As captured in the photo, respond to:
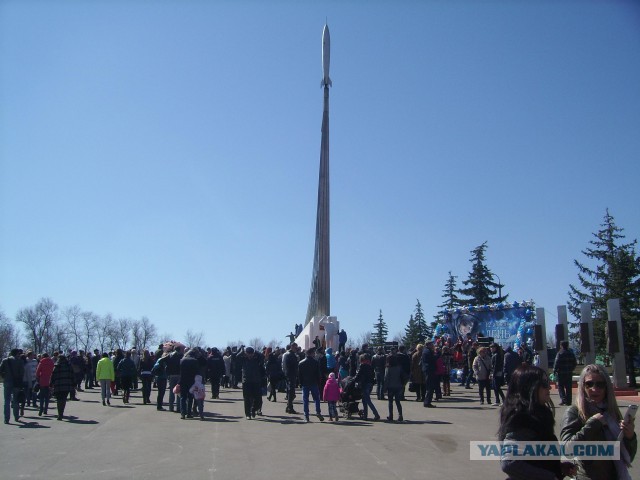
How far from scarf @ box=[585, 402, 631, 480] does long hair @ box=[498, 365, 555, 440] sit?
11.7 inches

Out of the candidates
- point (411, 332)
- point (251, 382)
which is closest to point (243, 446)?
point (251, 382)

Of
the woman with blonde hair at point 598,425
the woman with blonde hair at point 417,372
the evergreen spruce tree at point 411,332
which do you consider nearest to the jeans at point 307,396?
the woman with blonde hair at point 417,372

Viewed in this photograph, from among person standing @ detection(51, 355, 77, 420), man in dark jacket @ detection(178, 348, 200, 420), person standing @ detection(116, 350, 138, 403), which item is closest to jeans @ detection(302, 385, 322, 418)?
man in dark jacket @ detection(178, 348, 200, 420)

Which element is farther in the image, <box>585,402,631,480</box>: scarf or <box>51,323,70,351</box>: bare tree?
<box>51,323,70,351</box>: bare tree

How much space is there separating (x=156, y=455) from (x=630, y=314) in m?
39.4

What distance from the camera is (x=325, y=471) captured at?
8273mm

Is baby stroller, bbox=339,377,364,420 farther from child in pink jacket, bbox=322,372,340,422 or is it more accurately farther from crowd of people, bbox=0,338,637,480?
child in pink jacket, bbox=322,372,340,422

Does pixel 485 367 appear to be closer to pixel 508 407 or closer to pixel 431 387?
pixel 431 387

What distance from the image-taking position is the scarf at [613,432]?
385 centimetres

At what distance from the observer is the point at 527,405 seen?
12.9 ft

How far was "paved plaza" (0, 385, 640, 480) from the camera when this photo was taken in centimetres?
834

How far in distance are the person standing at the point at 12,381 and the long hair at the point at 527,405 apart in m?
12.9

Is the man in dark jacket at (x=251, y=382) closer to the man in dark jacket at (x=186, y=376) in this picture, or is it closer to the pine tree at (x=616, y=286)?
the man in dark jacket at (x=186, y=376)

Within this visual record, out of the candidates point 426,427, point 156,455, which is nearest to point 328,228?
point 426,427
